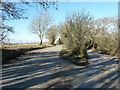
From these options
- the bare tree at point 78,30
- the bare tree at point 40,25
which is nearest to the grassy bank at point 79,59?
the bare tree at point 78,30

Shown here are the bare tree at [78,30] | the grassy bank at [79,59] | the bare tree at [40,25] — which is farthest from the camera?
the bare tree at [40,25]

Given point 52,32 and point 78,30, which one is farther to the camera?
point 52,32

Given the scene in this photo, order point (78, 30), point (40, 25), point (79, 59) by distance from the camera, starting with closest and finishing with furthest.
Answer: point (79, 59) < point (78, 30) < point (40, 25)

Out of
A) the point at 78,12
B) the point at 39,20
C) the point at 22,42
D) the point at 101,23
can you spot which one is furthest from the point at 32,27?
the point at 78,12

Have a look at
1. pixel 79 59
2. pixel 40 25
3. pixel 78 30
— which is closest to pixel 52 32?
pixel 40 25

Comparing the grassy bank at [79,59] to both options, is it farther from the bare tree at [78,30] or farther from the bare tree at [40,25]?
the bare tree at [40,25]

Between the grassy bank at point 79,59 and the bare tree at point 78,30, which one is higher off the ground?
the bare tree at point 78,30

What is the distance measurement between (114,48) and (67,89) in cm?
982

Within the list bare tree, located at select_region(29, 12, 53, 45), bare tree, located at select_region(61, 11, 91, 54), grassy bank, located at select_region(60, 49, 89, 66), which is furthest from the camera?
bare tree, located at select_region(29, 12, 53, 45)

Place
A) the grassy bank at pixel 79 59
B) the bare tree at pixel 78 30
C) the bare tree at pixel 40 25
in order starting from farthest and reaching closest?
Result: the bare tree at pixel 40 25, the bare tree at pixel 78 30, the grassy bank at pixel 79 59

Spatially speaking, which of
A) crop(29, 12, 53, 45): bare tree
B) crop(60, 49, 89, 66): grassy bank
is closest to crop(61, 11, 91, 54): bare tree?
crop(60, 49, 89, 66): grassy bank

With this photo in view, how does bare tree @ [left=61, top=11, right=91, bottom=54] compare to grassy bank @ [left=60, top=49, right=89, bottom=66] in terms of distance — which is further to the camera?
bare tree @ [left=61, top=11, right=91, bottom=54]

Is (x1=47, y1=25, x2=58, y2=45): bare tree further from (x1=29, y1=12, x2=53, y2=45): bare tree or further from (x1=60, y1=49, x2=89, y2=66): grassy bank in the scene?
(x1=60, y1=49, x2=89, y2=66): grassy bank

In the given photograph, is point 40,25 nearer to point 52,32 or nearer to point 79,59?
point 52,32
